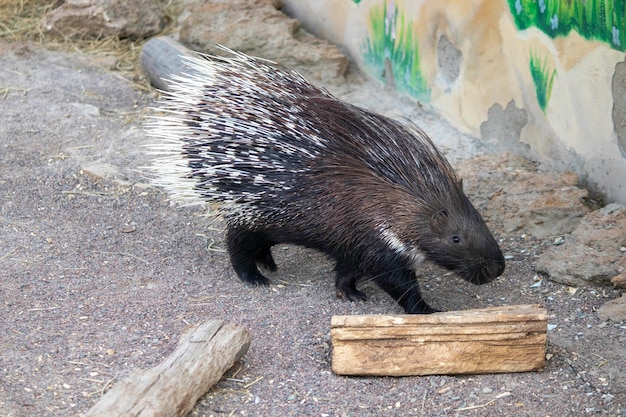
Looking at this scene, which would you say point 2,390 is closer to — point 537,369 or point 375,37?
point 537,369

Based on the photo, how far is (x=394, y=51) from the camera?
5.98 m

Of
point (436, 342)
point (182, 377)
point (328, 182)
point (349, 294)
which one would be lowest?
point (349, 294)

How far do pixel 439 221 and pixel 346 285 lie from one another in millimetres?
541

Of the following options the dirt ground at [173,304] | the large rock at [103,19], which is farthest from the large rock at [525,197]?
the large rock at [103,19]

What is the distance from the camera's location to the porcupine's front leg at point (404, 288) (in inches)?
142

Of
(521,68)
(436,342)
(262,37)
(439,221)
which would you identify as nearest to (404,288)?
(439,221)

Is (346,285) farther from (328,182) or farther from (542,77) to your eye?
(542,77)

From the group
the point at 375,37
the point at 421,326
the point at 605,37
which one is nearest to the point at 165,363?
the point at 421,326

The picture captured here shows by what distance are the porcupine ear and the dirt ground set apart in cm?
48

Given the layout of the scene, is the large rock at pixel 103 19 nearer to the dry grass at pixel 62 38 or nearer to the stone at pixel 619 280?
the dry grass at pixel 62 38

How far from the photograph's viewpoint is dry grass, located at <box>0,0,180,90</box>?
688 cm

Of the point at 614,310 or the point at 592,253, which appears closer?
the point at 614,310

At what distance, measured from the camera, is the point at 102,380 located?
3061 mm

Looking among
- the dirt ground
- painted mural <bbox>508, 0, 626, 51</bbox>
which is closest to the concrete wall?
painted mural <bbox>508, 0, 626, 51</bbox>
